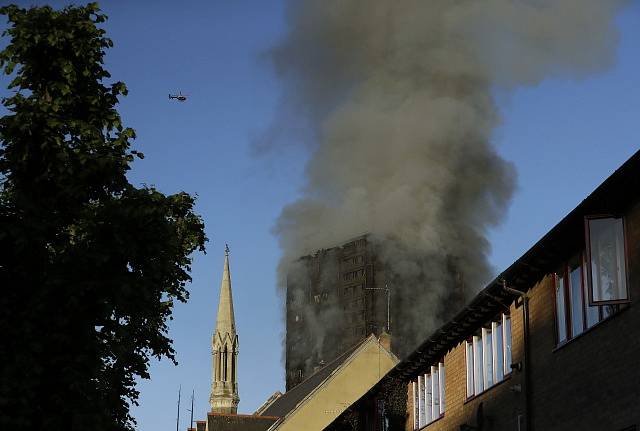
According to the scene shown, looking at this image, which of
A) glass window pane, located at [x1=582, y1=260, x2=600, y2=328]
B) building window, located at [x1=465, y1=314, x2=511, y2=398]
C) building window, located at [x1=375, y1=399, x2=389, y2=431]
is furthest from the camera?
building window, located at [x1=375, y1=399, x2=389, y2=431]

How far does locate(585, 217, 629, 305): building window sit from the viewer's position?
20.2m

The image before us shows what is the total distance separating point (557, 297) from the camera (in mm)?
24125

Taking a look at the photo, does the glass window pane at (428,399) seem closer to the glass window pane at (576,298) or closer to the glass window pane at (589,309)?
the glass window pane at (576,298)

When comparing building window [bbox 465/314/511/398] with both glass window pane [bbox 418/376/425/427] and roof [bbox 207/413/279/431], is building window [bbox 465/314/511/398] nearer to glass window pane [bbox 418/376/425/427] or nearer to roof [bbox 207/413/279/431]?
glass window pane [bbox 418/376/425/427]

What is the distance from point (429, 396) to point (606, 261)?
55.5ft

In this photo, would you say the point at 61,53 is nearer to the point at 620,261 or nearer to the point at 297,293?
the point at 620,261

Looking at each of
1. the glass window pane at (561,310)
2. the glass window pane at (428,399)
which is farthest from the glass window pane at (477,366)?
the glass window pane at (561,310)

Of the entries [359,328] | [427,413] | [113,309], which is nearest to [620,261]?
[113,309]

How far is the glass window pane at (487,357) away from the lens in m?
29.3

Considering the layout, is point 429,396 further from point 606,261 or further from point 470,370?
point 606,261

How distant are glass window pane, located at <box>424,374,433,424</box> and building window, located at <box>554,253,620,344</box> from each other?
13089 millimetres

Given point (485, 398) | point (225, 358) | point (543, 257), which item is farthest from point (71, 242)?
point (225, 358)

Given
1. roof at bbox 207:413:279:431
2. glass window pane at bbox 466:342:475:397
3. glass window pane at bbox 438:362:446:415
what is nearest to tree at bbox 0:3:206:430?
glass window pane at bbox 466:342:475:397

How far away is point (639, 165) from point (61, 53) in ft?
40.4
